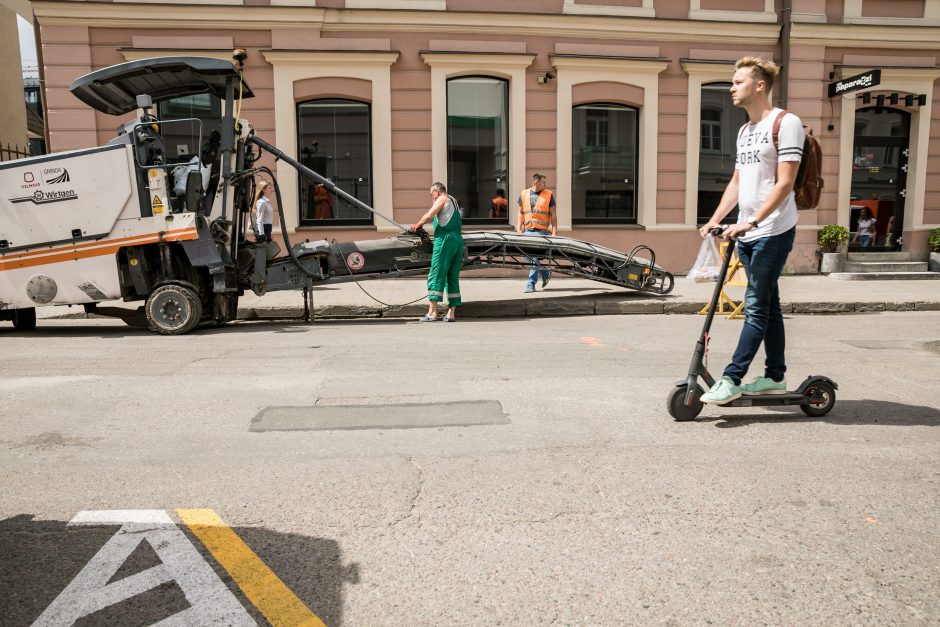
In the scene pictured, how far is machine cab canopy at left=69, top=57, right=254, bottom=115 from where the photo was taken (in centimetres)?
871

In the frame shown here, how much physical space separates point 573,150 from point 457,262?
6.58 m

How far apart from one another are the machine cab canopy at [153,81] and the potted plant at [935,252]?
14.5 metres

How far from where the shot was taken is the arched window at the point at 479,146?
49.3ft

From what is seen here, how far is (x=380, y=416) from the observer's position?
471 cm

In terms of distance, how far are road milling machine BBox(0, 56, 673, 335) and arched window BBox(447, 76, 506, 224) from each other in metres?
6.20

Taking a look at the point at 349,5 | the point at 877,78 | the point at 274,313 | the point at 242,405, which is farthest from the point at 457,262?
the point at 877,78

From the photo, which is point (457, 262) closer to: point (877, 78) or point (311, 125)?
point (311, 125)

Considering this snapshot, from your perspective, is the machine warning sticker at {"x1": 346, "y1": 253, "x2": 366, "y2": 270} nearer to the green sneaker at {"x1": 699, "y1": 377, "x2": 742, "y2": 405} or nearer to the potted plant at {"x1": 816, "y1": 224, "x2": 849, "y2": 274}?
the green sneaker at {"x1": 699, "y1": 377, "x2": 742, "y2": 405}

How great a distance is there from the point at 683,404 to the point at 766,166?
1.51 metres

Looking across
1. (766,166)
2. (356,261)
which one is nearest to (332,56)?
(356,261)

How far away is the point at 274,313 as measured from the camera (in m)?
10.4

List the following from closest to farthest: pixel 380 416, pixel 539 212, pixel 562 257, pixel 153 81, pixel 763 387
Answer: pixel 763 387
pixel 380 416
pixel 153 81
pixel 562 257
pixel 539 212

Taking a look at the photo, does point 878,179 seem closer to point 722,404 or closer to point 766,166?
point 766,166

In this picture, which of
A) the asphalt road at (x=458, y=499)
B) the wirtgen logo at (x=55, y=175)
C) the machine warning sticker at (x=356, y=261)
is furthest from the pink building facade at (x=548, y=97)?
the asphalt road at (x=458, y=499)
